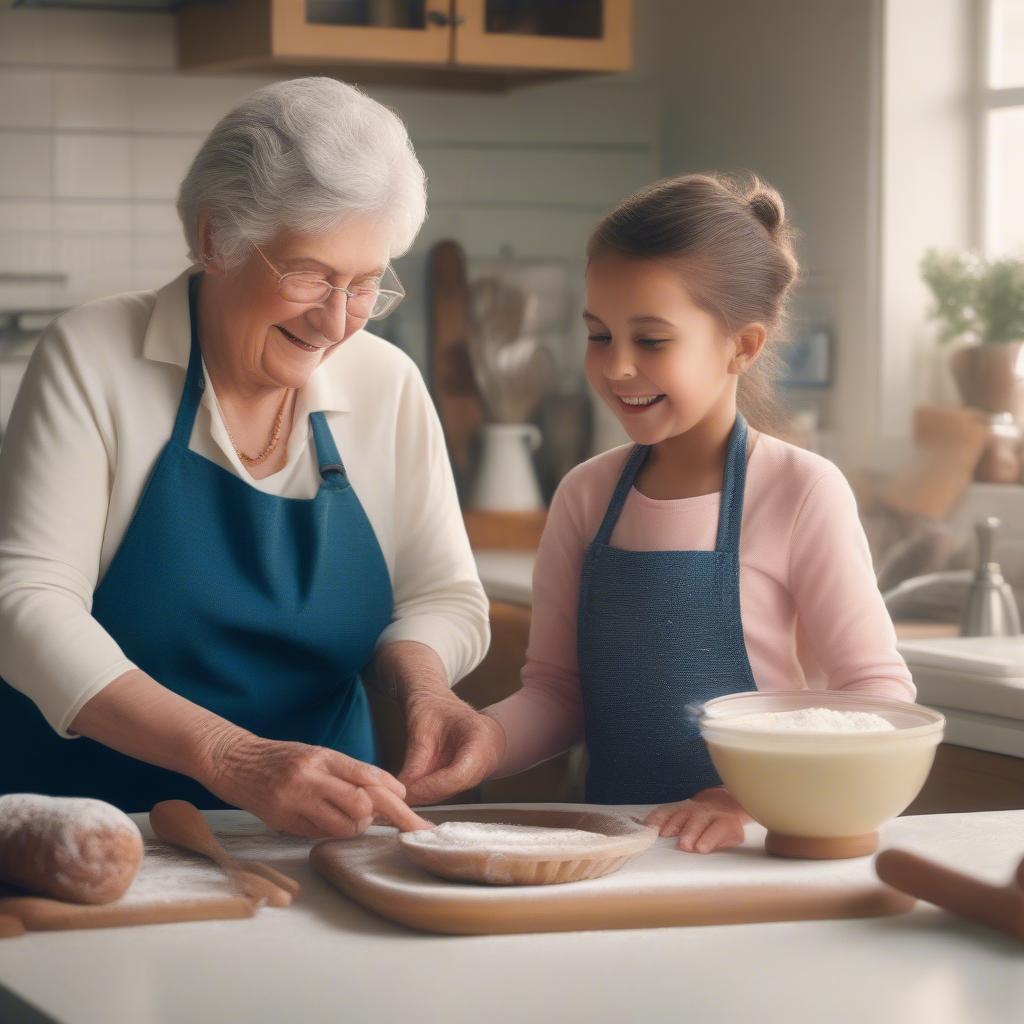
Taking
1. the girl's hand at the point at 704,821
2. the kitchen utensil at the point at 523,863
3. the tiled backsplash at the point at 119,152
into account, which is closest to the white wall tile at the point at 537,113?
the tiled backsplash at the point at 119,152

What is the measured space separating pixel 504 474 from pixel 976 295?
993 millimetres

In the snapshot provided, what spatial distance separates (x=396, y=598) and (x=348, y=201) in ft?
1.41

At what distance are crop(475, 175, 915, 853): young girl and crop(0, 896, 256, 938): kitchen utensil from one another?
42cm

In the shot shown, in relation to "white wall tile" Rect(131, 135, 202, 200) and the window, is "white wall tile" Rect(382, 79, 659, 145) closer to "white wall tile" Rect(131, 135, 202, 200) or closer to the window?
"white wall tile" Rect(131, 135, 202, 200)

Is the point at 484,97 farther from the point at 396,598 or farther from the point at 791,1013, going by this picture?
the point at 791,1013

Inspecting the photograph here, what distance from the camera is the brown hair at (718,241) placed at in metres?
1.45

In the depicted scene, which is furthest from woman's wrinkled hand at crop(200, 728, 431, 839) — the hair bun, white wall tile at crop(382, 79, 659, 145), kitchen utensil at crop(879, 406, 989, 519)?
white wall tile at crop(382, 79, 659, 145)

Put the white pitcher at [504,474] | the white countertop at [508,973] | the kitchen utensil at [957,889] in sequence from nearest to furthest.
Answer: the white countertop at [508,973] → the kitchen utensil at [957,889] → the white pitcher at [504,474]

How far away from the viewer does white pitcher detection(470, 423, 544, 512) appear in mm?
3354

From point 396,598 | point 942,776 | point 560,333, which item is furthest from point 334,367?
point 560,333

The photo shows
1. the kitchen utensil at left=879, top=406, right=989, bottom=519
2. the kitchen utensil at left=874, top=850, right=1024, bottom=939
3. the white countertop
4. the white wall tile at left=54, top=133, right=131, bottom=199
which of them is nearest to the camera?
the white countertop

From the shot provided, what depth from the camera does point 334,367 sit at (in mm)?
1655

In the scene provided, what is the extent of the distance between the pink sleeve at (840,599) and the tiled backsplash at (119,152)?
2.03 m

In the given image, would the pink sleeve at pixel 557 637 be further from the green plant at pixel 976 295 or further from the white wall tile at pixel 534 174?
the white wall tile at pixel 534 174
